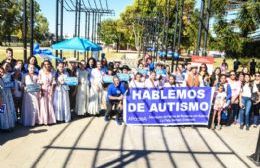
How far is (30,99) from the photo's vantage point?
10.4m

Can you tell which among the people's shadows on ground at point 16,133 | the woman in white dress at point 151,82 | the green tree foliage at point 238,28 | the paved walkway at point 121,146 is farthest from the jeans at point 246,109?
the green tree foliage at point 238,28

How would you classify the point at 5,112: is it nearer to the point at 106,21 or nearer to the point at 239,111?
the point at 239,111

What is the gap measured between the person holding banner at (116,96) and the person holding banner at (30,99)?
85.1 inches

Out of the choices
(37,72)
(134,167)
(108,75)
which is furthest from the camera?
(108,75)

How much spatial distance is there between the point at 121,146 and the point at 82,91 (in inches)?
136

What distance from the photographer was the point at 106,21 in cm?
10194

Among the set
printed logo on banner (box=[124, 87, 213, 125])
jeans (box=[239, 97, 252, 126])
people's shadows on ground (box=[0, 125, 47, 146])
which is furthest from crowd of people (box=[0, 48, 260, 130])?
printed logo on banner (box=[124, 87, 213, 125])

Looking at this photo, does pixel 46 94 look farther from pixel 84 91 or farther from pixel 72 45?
pixel 72 45

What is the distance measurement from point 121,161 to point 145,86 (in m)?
4.17

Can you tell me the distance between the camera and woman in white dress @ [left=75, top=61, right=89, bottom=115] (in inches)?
474

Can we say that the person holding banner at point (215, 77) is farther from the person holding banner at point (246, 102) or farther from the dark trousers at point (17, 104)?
the dark trousers at point (17, 104)

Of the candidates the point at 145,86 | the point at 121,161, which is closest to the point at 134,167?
the point at 121,161

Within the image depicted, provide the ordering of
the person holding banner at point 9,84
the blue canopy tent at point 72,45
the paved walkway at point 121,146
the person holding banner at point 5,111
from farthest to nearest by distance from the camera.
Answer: the blue canopy tent at point 72,45 → the person holding banner at point 9,84 → the person holding banner at point 5,111 → the paved walkway at point 121,146

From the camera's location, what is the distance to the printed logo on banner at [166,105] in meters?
11.3
